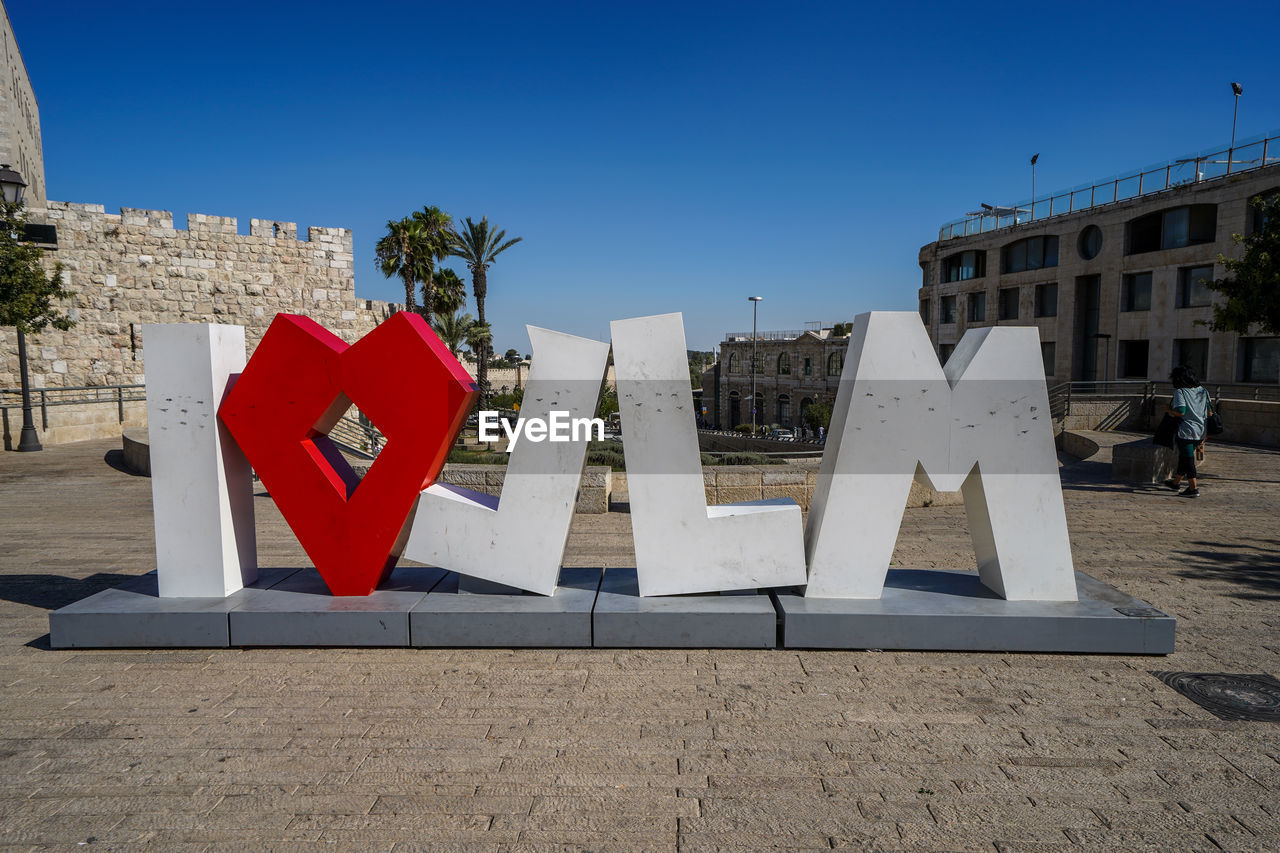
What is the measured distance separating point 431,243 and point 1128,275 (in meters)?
32.2

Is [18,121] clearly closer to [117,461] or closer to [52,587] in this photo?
[117,461]

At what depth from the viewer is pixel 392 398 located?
223 inches

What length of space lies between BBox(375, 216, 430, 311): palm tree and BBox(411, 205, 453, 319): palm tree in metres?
0.25

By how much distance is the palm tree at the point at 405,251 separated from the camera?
109 feet

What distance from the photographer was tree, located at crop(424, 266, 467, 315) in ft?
121

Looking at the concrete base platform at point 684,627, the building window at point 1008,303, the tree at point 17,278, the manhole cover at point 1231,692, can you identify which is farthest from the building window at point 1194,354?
the tree at point 17,278

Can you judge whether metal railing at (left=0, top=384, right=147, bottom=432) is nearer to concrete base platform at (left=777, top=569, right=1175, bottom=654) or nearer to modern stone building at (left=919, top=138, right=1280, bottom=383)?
concrete base platform at (left=777, top=569, right=1175, bottom=654)

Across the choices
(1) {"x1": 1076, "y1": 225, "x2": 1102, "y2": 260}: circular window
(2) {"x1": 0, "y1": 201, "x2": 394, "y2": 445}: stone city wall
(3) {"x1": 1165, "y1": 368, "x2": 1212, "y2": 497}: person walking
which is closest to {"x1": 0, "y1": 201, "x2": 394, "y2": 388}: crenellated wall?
(2) {"x1": 0, "y1": 201, "x2": 394, "y2": 445}: stone city wall

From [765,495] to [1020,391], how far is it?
18.6 ft

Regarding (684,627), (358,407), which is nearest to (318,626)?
(358,407)

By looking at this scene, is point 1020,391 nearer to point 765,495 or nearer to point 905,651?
point 905,651

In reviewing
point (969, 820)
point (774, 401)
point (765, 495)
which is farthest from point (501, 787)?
point (774, 401)

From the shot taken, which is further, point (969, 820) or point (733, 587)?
point (733, 587)

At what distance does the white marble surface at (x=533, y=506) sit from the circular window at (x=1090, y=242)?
37.3 metres
